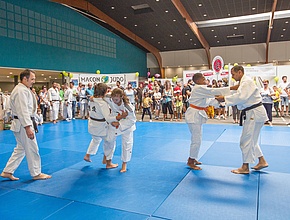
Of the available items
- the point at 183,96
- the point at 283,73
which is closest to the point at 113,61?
the point at 183,96

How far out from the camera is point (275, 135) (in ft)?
20.1

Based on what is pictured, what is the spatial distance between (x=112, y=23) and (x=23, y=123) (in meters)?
14.5

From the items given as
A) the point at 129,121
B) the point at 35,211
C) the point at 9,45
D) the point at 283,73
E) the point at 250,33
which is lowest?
the point at 35,211

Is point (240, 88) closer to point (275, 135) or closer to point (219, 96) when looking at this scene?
point (219, 96)

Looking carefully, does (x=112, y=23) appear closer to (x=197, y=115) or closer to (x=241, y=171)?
(x=197, y=115)

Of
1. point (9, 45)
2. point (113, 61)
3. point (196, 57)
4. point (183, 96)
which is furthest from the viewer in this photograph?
point (196, 57)

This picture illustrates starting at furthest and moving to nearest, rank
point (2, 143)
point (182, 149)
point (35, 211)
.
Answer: point (2, 143) < point (182, 149) < point (35, 211)

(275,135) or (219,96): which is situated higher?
(219,96)

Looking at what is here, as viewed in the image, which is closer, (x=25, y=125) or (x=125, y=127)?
(x=25, y=125)

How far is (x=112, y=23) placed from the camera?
53.3 feet

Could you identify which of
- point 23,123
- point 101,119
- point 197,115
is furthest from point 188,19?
point 23,123

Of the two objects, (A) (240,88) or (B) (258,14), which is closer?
(A) (240,88)

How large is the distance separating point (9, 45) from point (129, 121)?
1083 centimetres

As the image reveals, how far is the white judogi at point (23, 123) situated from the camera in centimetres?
310
